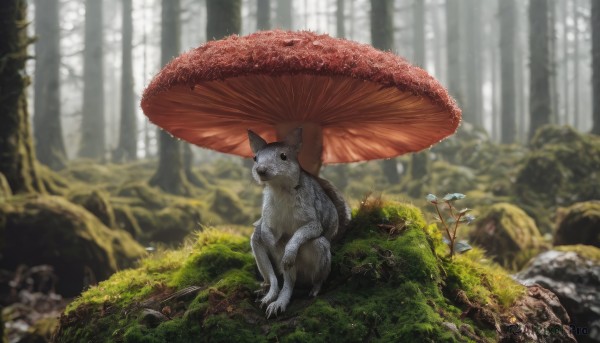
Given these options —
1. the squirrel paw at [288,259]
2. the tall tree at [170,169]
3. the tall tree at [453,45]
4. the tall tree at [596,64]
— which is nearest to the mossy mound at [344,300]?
the squirrel paw at [288,259]

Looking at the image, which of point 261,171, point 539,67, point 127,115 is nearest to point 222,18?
point 261,171

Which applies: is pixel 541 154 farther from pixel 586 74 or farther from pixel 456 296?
pixel 586 74

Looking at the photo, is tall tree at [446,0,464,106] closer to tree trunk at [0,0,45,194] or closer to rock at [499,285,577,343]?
tree trunk at [0,0,45,194]

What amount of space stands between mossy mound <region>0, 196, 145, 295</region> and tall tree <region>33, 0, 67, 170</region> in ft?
34.7

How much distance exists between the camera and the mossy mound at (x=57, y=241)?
5.60 meters

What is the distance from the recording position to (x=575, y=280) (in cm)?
431

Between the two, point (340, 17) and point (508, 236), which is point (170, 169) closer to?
point (508, 236)

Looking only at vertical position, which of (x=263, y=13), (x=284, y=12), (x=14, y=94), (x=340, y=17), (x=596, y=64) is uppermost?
(x=284, y=12)

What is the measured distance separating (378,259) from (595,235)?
4.23 meters

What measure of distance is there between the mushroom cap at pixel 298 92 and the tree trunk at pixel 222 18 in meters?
4.26

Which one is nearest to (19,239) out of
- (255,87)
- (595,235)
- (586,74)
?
(255,87)

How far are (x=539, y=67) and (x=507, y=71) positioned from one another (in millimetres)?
7973

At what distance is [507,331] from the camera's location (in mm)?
2834

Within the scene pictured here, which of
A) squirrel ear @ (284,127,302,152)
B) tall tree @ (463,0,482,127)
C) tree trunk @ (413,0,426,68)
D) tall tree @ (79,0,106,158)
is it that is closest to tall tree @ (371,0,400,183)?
squirrel ear @ (284,127,302,152)
